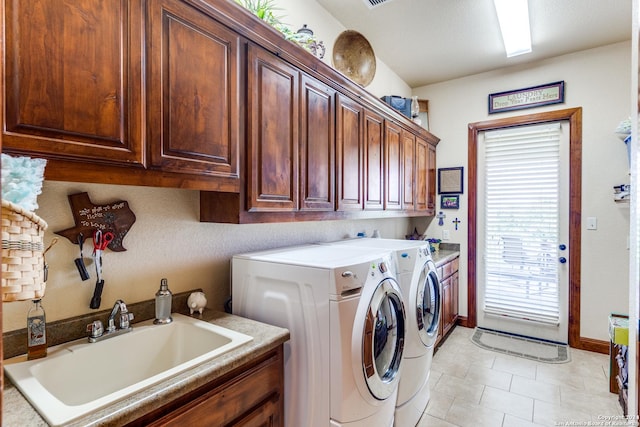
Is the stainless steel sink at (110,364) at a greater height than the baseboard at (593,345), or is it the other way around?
the stainless steel sink at (110,364)

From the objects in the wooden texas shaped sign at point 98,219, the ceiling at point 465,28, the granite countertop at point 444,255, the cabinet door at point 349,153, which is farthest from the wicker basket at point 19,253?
the granite countertop at point 444,255

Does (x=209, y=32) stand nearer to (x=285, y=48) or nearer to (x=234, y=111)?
(x=234, y=111)

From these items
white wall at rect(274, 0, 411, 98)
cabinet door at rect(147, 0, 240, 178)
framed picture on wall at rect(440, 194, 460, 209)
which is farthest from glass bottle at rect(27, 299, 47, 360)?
framed picture on wall at rect(440, 194, 460, 209)

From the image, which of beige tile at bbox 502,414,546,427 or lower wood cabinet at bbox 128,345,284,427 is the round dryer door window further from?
beige tile at bbox 502,414,546,427

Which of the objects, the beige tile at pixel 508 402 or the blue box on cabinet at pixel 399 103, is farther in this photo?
the blue box on cabinet at pixel 399 103

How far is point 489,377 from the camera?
2.71m

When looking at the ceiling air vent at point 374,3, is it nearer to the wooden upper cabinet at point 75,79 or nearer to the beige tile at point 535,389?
the wooden upper cabinet at point 75,79

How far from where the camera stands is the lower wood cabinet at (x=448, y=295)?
323 cm

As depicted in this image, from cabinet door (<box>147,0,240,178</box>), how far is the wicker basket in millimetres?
475

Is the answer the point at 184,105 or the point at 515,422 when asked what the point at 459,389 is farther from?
the point at 184,105

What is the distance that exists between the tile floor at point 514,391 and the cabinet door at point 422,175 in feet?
5.02

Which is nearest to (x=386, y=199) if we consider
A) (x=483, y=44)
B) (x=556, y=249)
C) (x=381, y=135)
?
(x=381, y=135)

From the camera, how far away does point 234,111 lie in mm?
1438

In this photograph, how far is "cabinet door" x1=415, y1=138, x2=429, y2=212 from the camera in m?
3.52
